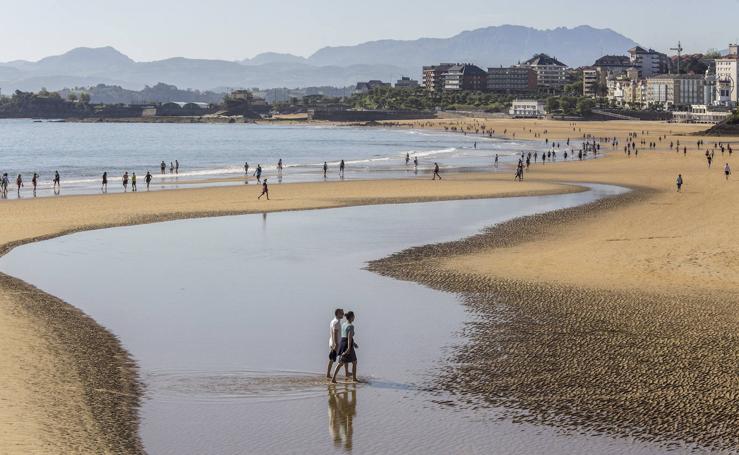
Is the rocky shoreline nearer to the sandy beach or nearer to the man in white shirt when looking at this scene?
the sandy beach

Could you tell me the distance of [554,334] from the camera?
18.1 meters

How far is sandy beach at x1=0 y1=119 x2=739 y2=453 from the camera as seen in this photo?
1327 centimetres

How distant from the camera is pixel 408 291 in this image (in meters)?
22.7

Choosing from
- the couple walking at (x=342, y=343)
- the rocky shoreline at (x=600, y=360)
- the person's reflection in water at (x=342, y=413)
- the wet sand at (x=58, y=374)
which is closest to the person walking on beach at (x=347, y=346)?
the couple walking at (x=342, y=343)

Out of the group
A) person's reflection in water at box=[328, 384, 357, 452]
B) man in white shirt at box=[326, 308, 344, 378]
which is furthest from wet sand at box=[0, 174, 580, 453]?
man in white shirt at box=[326, 308, 344, 378]

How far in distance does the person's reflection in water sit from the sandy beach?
1534mm

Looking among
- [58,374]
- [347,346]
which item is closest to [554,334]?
[347,346]

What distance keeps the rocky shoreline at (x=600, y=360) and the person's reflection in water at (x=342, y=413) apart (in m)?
1.41

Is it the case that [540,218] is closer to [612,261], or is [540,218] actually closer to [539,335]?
[612,261]

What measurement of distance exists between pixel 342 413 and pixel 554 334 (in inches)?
224

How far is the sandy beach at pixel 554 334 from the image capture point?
13.3 metres

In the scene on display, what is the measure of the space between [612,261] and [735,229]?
7475 millimetres

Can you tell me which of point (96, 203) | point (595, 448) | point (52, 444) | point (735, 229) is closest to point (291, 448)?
point (52, 444)

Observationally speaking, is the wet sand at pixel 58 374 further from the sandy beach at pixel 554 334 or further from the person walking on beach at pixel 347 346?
the person walking on beach at pixel 347 346
